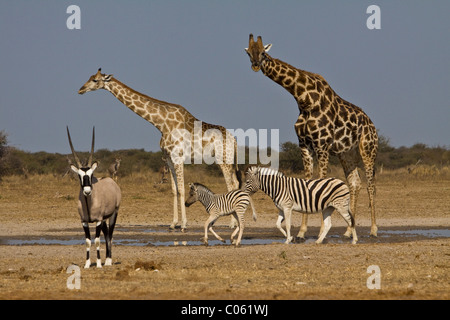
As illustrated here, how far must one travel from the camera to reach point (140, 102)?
1961 cm

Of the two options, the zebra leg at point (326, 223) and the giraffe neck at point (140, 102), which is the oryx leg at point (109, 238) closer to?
the zebra leg at point (326, 223)

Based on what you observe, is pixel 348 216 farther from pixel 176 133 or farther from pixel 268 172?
pixel 176 133

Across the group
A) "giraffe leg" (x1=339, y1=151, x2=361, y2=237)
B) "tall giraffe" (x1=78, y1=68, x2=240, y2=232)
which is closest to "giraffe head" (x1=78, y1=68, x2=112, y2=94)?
"tall giraffe" (x1=78, y1=68, x2=240, y2=232)

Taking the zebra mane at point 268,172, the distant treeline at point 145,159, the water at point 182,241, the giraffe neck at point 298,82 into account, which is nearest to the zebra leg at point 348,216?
the water at point 182,241

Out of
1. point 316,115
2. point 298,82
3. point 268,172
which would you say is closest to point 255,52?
point 298,82

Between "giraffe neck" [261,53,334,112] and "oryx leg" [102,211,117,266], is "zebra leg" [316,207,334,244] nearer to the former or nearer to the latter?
"giraffe neck" [261,53,334,112]

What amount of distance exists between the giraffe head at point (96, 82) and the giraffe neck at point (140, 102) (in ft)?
0.55

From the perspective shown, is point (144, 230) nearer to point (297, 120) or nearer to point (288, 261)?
point (297, 120)

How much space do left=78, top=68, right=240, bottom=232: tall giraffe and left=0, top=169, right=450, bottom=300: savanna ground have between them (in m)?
1.34

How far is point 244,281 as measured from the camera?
34.0ft

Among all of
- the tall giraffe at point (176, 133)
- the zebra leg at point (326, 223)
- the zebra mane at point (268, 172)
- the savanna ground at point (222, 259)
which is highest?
the tall giraffe at point (176, 133)

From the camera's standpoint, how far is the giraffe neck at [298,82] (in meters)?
16.4

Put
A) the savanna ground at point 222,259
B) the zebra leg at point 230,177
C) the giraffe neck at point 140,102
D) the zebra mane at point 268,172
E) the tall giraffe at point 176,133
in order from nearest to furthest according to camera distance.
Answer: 1. the savanna ground at point 222,259
2. the zebra mane at point 268,172
3. the tall giraffe at point 176,133
4. the zebra leg at point 230,177
5. the giraffe neck at point 140,102
